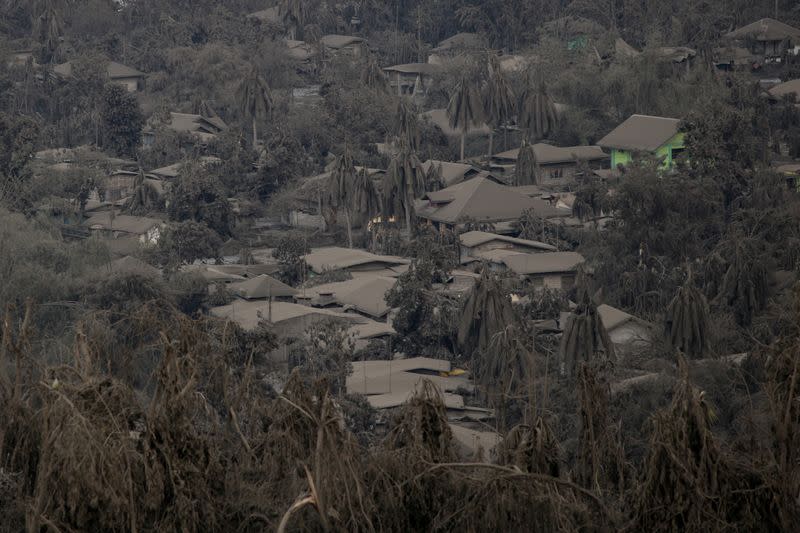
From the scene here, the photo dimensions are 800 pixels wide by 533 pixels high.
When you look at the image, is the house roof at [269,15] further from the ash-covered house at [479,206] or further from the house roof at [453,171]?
the ash-covered house at [479,206]

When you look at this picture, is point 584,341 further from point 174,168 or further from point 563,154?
point 174,168

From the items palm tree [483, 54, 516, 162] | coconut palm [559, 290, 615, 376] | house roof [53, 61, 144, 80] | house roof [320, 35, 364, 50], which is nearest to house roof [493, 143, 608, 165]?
palm tree [483, 54, 516, 162]

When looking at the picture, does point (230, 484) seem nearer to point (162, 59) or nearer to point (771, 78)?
point (771, 78)

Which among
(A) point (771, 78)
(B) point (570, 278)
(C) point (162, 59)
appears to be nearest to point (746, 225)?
(B) point (570, 278)

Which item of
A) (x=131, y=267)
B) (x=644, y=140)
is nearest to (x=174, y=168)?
(x=644, y=140)

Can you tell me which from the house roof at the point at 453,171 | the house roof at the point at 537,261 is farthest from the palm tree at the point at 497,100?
the house roof at the point at 537,261

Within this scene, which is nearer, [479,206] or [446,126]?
[479,206]

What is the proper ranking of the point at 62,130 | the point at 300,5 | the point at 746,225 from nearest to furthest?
the point at 746,225
the point at 62,130
the point at 300,5
